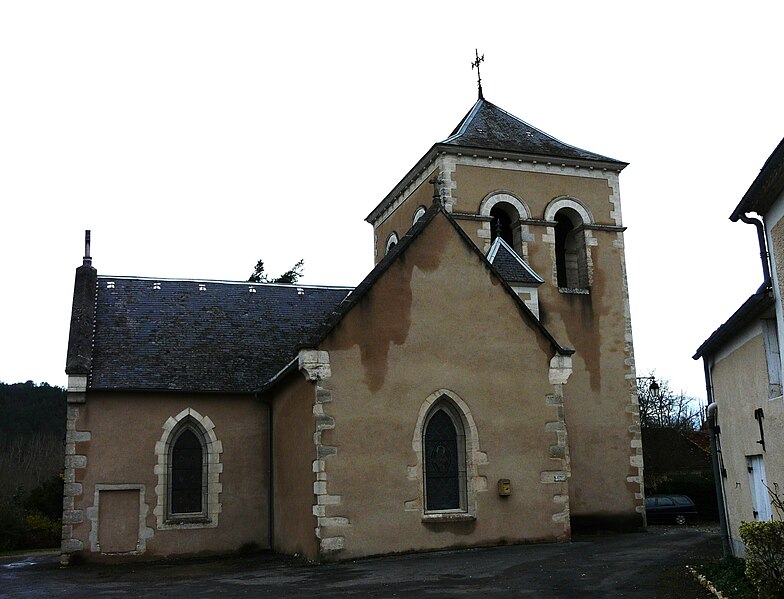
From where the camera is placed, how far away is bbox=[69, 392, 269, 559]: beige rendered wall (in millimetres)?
19109

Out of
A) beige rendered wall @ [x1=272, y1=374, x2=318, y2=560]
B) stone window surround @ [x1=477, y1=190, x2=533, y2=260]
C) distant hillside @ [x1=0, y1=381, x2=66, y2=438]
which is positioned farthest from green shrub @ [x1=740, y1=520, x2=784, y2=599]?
distant hillside @ [x1=0, y1=381, x2=66, y2=438]

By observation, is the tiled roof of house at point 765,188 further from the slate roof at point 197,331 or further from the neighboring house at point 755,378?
the slate roof at point 197,331

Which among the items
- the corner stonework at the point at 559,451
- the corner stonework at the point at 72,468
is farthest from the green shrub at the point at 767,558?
the corner stonework at the point at 72,468

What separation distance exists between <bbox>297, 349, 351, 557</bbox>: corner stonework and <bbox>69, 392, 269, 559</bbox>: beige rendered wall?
4487mm

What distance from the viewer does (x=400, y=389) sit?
16906 millimetres

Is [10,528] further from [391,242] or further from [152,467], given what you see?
[391,242]

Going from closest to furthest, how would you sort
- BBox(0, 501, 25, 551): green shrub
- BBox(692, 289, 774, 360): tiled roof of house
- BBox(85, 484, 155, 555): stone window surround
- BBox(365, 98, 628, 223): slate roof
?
BBox(692, 289, 774, 360): tiled roof of house, BBox(85, 484, 155, 555): stone window surround, BBox(365, 98, 628, 223): slate roof, BBox(0, 501, 25, 551): green shrub

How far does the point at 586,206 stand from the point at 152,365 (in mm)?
→ 12877

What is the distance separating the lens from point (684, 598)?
415 inches

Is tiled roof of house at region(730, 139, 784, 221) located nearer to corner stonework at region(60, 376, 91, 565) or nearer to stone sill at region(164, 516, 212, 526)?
stone sill at region(164, 516, 212, 526)

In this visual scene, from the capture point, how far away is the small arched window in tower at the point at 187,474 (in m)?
19.8

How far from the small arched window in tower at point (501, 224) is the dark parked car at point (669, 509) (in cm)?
1184

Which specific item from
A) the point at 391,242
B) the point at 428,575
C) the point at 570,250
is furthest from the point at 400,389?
the point at 391,242

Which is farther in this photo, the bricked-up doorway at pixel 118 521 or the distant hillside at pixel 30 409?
the distant hillside at pixel 30 409
